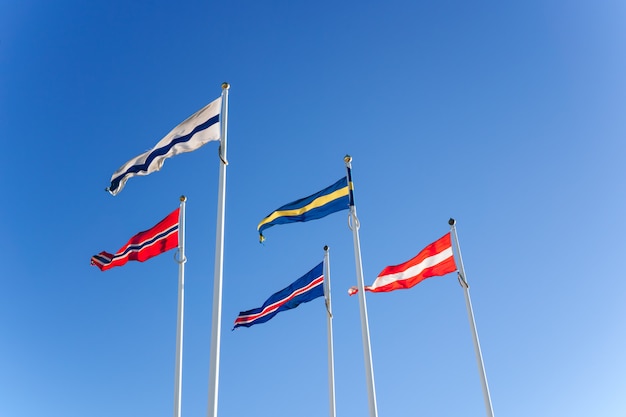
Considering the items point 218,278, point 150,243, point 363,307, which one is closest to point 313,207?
point 363,307

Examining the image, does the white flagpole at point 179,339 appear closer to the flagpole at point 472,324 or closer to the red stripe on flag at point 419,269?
the red stripe on flag at point 419,269

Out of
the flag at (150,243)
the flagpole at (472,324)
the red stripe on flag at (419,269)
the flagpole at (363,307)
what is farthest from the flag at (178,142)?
the flagpole at (472,324)

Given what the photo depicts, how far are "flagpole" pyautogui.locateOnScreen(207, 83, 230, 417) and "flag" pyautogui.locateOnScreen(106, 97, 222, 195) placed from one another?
9.1 inches

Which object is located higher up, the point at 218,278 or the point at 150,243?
the point at 150,243

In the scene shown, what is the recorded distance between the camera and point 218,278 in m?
13.5

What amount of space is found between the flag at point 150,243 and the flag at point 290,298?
452 cm

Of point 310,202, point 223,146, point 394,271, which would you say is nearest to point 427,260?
point 394,271

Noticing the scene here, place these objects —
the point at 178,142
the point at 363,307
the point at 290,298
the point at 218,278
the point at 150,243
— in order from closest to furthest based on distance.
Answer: the point at 218,278 < the point at 363,307 < the point at 178,142 < the point at 150,243 < the point at 290,298

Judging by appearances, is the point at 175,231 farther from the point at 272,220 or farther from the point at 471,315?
the point at 471,315

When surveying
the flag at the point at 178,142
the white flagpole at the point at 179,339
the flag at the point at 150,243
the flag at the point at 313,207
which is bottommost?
the white flagpole at the point at 179,339

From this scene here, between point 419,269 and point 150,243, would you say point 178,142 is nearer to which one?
point 150,243

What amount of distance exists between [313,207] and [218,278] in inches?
226

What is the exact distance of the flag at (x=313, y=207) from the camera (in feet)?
59.5

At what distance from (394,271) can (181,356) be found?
764 centimetres
